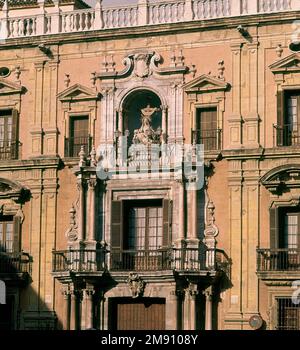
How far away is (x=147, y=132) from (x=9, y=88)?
505cm

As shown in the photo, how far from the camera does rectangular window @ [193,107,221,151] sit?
117ft

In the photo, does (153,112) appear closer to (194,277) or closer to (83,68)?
(83,68)

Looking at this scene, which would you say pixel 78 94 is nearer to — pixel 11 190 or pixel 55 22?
pixel 55 22

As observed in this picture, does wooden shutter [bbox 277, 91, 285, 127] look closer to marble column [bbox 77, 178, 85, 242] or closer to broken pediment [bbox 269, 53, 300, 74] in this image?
broken pediment [bbox 269, 53, 300, 74]

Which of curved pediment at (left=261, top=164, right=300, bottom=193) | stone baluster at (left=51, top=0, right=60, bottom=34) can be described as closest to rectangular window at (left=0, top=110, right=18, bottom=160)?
stone baluster at (left=51, top=0, right=60, bottom=34)

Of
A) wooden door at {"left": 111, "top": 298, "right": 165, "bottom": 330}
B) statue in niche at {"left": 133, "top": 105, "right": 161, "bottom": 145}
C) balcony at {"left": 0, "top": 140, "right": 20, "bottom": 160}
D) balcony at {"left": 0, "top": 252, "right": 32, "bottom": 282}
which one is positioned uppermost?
statue in niche at {"left": 133, "top": 105, "right": 161, "bottom": 145}

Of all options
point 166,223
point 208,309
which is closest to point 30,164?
point 166,223

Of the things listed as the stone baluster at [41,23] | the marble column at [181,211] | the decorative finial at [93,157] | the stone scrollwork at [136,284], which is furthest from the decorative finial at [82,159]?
the stone baluster at [41,23]

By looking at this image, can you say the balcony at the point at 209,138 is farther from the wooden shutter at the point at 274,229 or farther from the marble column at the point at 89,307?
the marble column at the point at 89,307

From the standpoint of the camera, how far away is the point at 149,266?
1401 inches

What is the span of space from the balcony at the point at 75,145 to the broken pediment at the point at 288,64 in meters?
6.34

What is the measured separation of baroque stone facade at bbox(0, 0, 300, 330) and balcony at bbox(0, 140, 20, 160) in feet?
0.19
